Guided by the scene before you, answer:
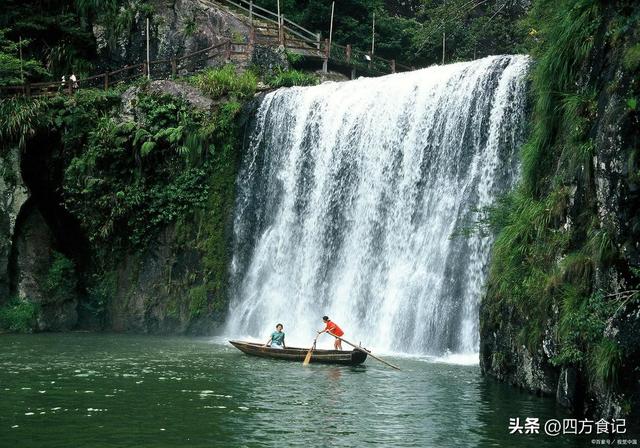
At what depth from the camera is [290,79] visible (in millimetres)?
29516

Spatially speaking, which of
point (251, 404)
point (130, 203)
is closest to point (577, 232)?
point (251, 404)

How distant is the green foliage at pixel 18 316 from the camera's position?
79.8ft

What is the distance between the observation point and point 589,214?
12117 mm

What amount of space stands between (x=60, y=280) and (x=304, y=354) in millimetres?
11285

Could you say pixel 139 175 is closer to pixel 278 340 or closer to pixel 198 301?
pixel 198 301

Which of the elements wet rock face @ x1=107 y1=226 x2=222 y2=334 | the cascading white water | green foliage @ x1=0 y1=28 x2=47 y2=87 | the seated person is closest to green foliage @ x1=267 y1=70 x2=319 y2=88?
the cascading white water

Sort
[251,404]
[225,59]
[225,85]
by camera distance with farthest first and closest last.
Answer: [225,59]
[225,85]
[251,404]

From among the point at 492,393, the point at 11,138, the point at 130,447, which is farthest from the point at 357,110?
the point at 130,447

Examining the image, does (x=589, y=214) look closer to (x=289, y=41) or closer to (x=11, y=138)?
(x=11, y=138)

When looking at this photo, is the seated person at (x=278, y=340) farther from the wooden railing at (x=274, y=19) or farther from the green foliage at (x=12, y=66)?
the wooden railing at (x=274, y=19)

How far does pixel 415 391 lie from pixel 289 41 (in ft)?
69.9

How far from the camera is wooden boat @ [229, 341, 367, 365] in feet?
54.4

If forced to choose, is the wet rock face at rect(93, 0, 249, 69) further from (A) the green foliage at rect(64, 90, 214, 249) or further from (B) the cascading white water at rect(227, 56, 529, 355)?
(B) the cascading white water at rect(227, 56, 529, 355)

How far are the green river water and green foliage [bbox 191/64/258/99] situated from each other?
10.5m
